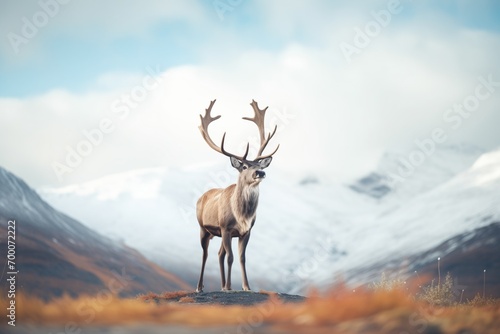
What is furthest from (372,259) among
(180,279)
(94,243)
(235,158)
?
(235,158)

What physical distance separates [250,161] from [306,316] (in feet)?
29.8

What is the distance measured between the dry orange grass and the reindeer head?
7525 millimetres

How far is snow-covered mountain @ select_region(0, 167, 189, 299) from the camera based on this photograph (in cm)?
12750

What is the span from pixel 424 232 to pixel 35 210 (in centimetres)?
11010

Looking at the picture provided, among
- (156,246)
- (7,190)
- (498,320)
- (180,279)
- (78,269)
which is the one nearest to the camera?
(498,320)

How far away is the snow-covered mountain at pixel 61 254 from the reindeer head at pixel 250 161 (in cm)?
9744

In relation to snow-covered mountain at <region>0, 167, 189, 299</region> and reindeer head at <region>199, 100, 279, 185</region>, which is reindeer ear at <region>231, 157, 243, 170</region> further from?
snow-covered mountain at <region>0, 167, 189, 299</region>

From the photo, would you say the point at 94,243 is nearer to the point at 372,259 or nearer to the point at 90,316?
the point at 372,259

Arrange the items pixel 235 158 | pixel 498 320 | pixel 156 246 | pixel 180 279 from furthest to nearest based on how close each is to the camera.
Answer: pixel 156 246 → pixel 180 279 → pixel 235 158 → pixel 498 320

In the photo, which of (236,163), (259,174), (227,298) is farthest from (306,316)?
(236,163)

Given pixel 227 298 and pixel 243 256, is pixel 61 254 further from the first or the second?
pixel 227 298

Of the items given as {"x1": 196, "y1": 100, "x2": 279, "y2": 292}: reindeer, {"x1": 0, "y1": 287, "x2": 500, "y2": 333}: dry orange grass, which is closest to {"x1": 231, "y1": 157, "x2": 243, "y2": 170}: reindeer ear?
{"x1": 196, "y1": 100, "x2": 279, "y2": 292}: reindeer

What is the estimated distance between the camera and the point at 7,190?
159125 millimetres

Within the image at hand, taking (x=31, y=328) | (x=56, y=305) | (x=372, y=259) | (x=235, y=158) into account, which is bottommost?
(x=31, y=328)
